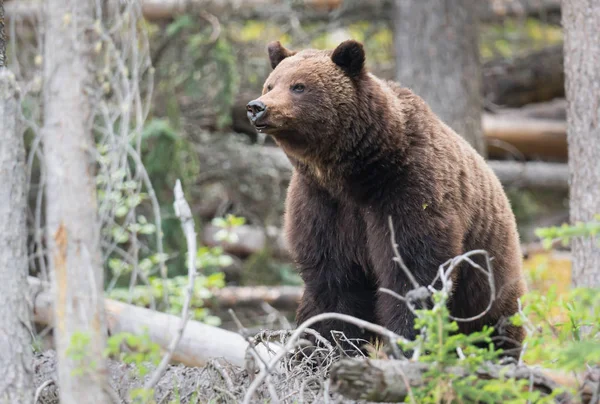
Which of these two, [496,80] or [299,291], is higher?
[496,80]

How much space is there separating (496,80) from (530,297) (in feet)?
29.5

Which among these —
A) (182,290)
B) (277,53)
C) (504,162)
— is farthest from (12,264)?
(504,162)

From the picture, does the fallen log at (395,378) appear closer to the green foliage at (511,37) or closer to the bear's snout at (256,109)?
the bear's snout at (256,109)

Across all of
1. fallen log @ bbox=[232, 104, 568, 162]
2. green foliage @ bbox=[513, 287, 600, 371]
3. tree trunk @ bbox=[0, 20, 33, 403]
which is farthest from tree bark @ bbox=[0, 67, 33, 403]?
fallen log @ bbox=[232, 104, 568, 162]

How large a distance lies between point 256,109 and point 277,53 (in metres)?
0.87

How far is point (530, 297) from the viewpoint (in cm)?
334

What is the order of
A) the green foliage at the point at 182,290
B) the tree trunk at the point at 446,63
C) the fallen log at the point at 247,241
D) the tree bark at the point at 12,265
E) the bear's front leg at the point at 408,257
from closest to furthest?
the tree bark at the point at 12,265
the bear's front leg at the point at 408,257
the green foliage at the point at 182,290
the tree trunk at the point at 446,63
the fallen log at the point at 247,241

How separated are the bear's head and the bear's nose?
122mm

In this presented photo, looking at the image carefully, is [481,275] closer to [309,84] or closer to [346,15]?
[309,84]

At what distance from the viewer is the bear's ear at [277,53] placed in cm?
516

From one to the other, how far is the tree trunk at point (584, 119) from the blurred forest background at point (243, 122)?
164cm

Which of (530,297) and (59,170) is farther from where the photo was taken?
(59,170)

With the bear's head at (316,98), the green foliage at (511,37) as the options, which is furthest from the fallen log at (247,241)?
the bear's head at (316,98)

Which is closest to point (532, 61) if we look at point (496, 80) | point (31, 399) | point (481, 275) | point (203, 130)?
point (496, 80)
